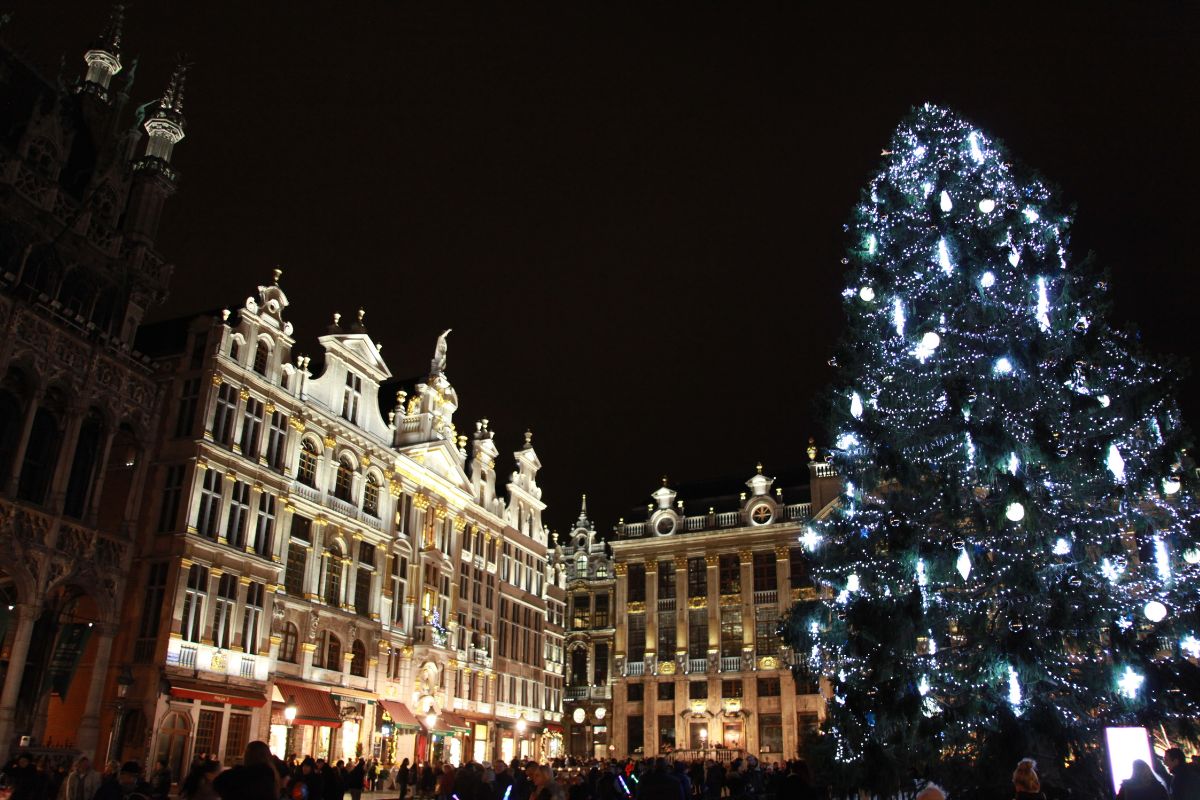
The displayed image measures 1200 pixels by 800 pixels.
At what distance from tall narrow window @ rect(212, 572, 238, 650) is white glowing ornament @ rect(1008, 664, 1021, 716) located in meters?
26.7

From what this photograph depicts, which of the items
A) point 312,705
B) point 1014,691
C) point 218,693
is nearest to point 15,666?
point 218,693

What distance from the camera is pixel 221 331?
34344mm

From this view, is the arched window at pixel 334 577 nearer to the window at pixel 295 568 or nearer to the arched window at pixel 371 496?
the window at pixel 295 568

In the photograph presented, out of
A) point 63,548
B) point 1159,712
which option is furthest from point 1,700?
point 1159,712

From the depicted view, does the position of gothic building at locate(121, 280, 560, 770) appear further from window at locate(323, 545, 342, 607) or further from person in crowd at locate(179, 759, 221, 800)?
person in crowd at locate(179, 759, 221, 800)

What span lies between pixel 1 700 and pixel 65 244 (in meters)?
13.5

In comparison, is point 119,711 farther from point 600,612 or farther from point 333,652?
point 600,612

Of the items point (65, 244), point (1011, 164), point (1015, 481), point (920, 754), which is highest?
point (65, 244)

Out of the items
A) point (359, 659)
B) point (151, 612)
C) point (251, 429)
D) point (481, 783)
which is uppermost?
point (251, 429)

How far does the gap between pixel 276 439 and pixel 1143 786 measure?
110 ft

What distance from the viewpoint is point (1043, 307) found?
16172 millimetres

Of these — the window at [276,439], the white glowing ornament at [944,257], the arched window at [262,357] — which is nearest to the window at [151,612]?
the window at [276,439]

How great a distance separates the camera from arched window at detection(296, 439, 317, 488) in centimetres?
3853

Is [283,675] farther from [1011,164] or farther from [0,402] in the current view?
[1011,164]
